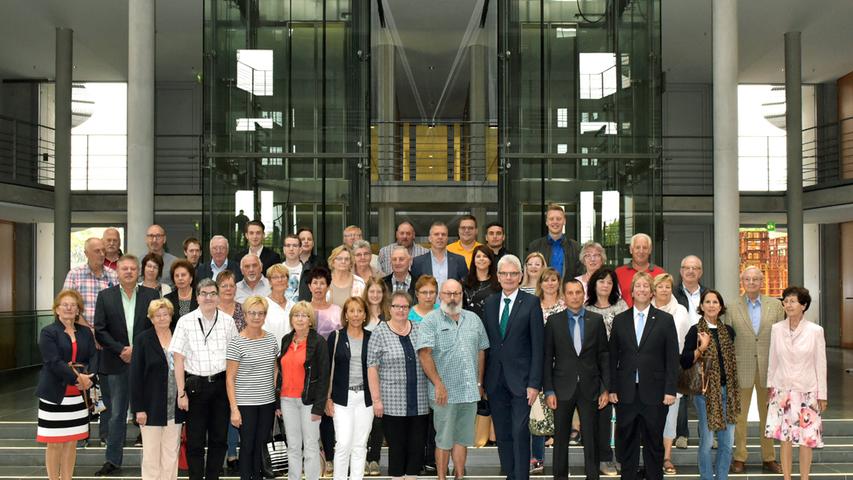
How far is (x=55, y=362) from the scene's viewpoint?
6.14 meters

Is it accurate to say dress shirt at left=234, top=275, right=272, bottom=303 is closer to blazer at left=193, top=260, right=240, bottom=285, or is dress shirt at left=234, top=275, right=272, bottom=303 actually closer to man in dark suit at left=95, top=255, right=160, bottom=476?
blazer at left=193, top=260, right=240, bottom=285

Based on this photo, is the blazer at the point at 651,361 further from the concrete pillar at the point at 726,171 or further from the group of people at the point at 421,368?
the concrete pillar at the point at 726,171

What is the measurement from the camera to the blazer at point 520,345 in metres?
6.05

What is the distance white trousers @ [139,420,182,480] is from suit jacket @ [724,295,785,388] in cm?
446

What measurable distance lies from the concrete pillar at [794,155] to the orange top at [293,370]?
11.3m

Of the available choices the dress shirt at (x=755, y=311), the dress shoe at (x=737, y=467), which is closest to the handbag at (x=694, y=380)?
the dress shirt at (x=755, y=311)

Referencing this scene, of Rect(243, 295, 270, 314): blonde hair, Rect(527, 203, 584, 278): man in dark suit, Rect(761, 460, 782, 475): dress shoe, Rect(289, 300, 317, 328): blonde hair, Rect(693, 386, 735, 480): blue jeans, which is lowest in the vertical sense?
Rect(761, 460, 782, 475): dress shoe

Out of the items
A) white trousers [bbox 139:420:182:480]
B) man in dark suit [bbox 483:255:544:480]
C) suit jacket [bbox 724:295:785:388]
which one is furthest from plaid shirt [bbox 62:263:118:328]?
suit jacket [bbox 724:295:785:388]

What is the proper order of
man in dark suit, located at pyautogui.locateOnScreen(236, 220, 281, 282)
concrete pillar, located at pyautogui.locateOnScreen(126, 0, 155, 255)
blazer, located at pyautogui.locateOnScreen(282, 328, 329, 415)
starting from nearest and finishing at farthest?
Answer: 1. blazer, located at pyautogui.locateOnScreen(282, 328, 329, 415)
2. man in dark suit, located at pyautogui.locateOnScreen(236, 220, 281, 282)
3. concrete pillar, located at pyautogui.locateOnScreen(126, 0, 155, 255)

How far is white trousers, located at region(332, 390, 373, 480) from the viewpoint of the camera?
5844mm

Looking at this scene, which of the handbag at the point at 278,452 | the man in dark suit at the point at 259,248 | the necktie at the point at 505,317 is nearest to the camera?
the necktie at the point at 505,317

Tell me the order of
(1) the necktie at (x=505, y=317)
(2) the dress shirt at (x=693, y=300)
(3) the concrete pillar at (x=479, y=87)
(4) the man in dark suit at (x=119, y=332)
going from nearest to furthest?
(1) the necktie at (x=505, y=317), (2) the dress shirt at (x=693, y=300), (4) the man in dark suit at (x=119, y=332), (3) the concrete pillar at (x=479, y=87)

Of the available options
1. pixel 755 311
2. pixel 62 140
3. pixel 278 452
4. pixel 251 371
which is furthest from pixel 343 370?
pixel 62 140

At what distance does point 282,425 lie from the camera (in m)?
6.54
